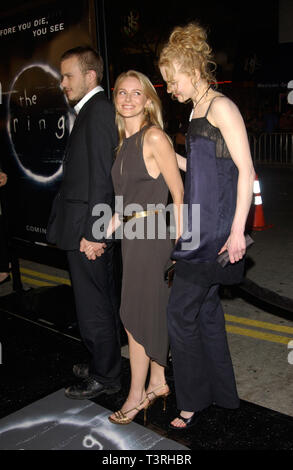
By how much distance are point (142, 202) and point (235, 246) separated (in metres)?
0.59

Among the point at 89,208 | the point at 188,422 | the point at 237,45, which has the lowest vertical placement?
the point at 188,422

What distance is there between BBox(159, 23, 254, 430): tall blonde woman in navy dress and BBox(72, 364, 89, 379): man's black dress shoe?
0.86 metres

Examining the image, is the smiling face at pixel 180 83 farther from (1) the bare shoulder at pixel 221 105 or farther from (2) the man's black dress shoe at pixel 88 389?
(2) the man's black dress shoe at pixel 88 389

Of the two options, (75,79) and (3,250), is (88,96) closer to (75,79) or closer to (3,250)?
(75,79)

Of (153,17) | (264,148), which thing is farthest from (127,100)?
(264,148)

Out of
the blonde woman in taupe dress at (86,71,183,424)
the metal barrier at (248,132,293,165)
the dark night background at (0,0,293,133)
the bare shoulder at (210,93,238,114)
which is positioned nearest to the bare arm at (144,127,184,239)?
the blonde woman in taupe dress at (86,71,183,424)

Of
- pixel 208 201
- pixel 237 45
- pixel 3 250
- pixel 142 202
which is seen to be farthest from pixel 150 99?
pixel 237 45

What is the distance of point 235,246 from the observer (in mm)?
2484

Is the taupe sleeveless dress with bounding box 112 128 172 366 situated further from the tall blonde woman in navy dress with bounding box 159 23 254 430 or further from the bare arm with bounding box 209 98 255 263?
the bare arm with bounding box 209 98 255 263

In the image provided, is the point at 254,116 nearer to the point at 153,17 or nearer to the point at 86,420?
the point at 153,17

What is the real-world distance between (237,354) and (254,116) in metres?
17.7

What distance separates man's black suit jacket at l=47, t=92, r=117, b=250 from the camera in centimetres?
286

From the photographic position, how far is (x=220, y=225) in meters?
2.55

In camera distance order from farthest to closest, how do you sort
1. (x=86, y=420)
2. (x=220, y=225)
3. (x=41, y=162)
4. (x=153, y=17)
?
(x=153, y=17) < (x=41, y=162) < (x=86, y=420) < (x=220, y=225)
